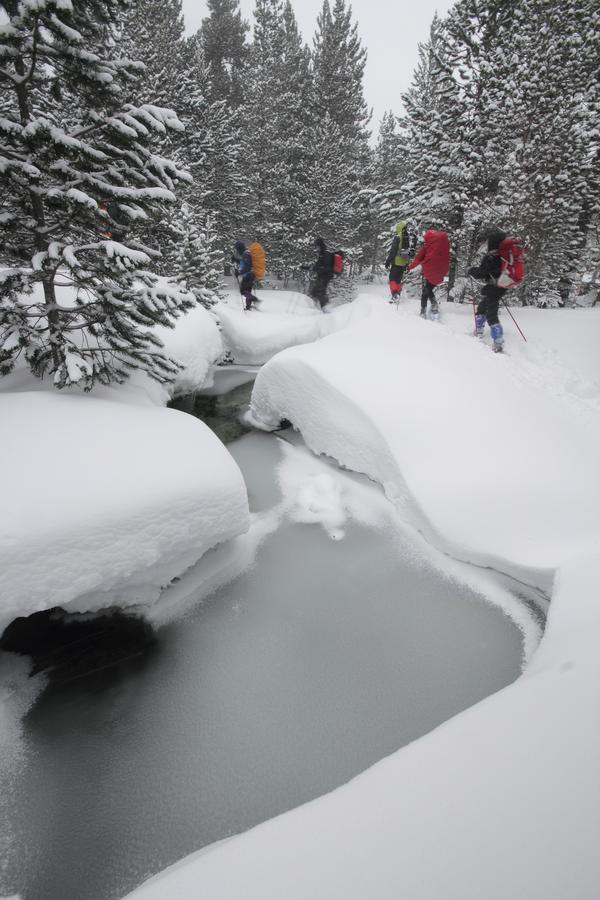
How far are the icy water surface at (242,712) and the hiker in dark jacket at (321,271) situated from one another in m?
9.54

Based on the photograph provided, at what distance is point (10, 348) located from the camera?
393 cm

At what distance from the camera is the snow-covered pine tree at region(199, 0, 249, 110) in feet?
77.5

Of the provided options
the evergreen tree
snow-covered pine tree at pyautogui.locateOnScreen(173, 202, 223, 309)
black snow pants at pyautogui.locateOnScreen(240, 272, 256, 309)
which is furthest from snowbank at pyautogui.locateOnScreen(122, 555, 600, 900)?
the evergreen tree

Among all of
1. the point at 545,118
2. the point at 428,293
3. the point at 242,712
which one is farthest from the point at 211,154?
the point at 242,712

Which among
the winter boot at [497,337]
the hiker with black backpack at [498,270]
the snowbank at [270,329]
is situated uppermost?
the hiker with black backpack at [498,270]

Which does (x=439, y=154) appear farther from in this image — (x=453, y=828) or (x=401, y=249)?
(x=453, y=828)

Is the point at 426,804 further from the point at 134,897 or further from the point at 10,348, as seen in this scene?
the point at 10,348

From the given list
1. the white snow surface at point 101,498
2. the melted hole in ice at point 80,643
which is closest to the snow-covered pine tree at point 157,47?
the white snow surface at point 101,498

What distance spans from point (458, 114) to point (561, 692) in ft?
46.7

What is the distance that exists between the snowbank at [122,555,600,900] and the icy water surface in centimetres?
92

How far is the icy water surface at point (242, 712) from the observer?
2.19m

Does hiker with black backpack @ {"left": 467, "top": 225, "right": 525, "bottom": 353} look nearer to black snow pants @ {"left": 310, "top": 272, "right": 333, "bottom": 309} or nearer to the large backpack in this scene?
black snow pants @ {"left": 310, "top": 272, "right": 333, "bottom": 309}

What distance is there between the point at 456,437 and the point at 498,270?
3.81m

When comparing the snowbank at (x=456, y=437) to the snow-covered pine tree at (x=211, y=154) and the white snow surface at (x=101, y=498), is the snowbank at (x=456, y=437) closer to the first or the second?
the white snow surface at (x=101, y=498)
